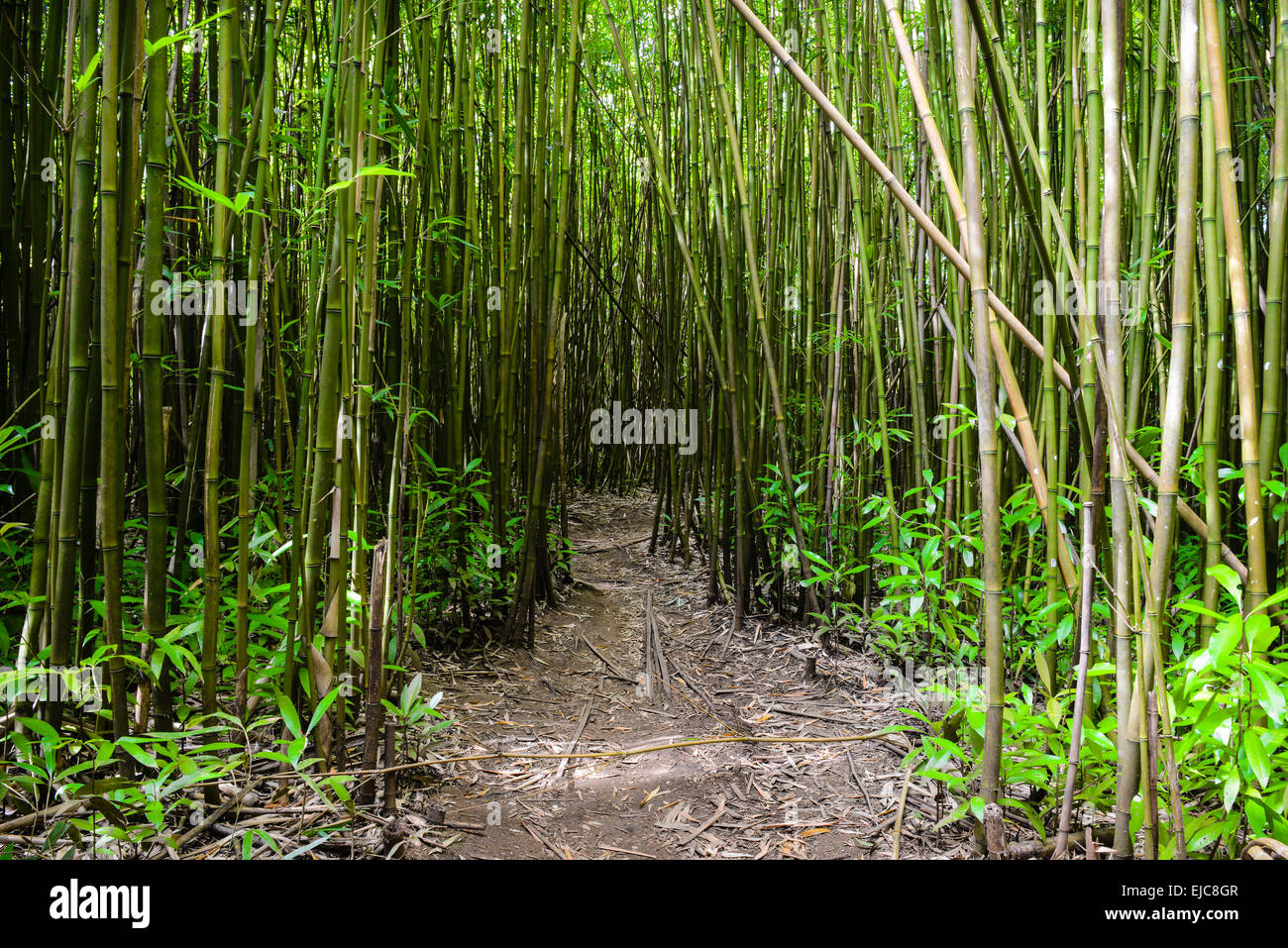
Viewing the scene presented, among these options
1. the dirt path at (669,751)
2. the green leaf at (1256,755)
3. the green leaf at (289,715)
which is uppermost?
the green leaf at (1256,755)

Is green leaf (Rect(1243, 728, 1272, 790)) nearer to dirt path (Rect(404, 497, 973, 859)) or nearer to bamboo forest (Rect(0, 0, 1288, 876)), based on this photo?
bamboo forest (Rect(0, 0, 1288, 876))

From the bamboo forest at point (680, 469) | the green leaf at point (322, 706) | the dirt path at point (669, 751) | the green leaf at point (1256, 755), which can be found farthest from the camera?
the dirt path at point (669, 751)

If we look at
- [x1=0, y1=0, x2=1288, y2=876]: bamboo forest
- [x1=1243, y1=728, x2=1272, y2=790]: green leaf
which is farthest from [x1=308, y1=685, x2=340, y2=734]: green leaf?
[x1=1243, y1=728, x2=1272, y2=790]: green leaf

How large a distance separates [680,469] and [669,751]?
1298 millimetres

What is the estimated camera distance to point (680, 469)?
249 centimetres

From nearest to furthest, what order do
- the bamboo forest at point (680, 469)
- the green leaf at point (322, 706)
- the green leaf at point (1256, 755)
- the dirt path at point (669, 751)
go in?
the green leaf at point (1256, 755), the bamboo forest at point (680, 469), the green leaf at point (322, 706), the dirt path at point (669, 751)

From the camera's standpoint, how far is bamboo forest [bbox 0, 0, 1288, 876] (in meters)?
0.76

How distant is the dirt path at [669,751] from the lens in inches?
40.2

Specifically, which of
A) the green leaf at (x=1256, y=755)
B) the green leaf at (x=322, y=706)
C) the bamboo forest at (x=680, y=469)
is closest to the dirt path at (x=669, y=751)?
the bamboo forest at (x=680, y=469)

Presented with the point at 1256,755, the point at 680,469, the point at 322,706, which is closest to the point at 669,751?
the point at 322,706

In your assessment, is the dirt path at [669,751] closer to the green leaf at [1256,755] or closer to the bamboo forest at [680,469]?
the bamboo forest at [680,469]

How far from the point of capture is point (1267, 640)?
713 mm

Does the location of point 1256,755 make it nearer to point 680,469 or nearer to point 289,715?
point 289,715
